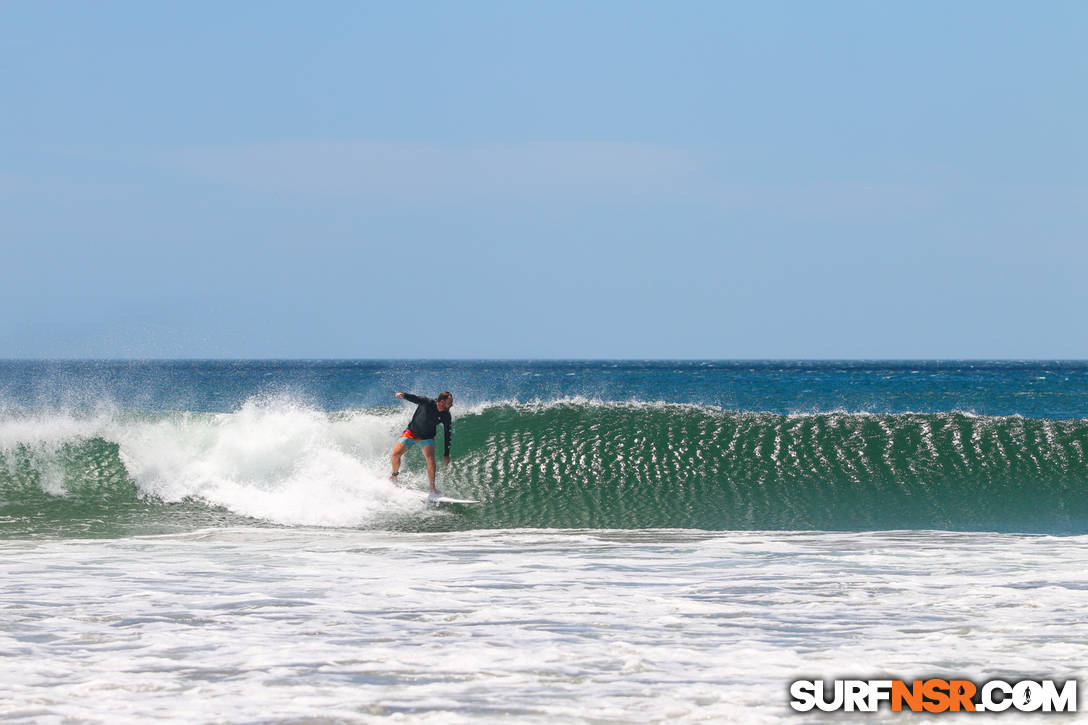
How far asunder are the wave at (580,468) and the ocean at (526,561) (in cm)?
6

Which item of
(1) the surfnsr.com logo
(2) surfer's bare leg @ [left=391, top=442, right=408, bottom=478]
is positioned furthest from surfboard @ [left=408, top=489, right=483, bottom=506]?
(1) the surfnsr.com logo

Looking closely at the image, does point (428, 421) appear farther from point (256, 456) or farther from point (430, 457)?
point (256, 456)

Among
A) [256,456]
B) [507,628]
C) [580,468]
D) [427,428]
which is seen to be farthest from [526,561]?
[256,456]

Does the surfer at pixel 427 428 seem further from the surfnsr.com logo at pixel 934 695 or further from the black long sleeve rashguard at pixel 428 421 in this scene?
the surfnsr.com logo at pixel 934 695

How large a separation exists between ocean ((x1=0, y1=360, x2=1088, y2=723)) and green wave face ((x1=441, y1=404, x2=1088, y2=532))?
0.06 metres

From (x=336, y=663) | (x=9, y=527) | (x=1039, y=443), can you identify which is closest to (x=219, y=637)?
(x=336, y=663)

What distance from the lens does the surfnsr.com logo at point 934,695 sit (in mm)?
4867

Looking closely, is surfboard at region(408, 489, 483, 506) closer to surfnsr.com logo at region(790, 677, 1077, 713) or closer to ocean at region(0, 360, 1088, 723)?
ocean at region(0, 360, 1088, 723)

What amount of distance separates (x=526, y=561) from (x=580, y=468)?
596 cm

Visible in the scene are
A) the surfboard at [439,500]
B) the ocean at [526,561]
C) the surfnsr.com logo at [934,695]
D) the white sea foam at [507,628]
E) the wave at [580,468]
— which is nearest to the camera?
the surfnsr.com logo at [934,695]

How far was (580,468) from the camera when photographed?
50.9 ft

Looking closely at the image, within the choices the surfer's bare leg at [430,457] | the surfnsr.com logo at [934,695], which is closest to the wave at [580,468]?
the surfer's bare leg at [430,457]

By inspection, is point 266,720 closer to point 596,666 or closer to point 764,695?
point 596,666

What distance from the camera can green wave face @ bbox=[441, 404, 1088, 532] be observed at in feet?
43.5
